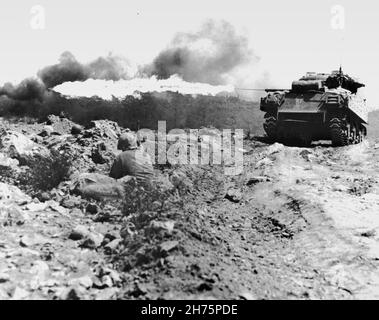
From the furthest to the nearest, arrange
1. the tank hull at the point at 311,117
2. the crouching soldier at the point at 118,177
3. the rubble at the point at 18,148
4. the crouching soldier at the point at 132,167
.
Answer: the tank hull at the point at 311,117, the rubble at the point at 18,148, the crouching soldier at the point at 132,167, the crouching soldier at the point at 118,177

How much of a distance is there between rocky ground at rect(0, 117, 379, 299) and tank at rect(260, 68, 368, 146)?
5097 mm

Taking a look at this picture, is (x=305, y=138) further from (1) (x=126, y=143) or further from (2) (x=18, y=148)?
(2) (x=18, y=148)

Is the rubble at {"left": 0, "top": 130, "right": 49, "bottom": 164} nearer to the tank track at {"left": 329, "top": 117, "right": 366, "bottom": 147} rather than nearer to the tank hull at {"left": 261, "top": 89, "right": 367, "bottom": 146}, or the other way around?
the tank hull at {"left": 261, "top": 89, "right": 367, "bottom": 146}

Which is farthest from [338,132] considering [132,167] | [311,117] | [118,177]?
[118,177]

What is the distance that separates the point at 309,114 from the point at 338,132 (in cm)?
128

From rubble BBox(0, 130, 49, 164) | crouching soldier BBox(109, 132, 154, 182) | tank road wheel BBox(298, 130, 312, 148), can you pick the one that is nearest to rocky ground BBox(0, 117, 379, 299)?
rubble BBox(0, 130, 49, 164)

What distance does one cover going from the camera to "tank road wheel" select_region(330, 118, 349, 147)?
17891mm

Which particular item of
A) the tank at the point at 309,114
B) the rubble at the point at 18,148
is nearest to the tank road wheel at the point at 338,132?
the tank at the point at 309,114

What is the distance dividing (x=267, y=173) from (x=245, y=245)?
4866 mm

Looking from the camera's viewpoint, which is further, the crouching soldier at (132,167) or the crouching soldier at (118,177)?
the crouching soldier at (132,167)

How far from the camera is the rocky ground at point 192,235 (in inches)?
256

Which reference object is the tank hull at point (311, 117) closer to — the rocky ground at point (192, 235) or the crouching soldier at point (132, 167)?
the rocky ground at point (192, 235)
